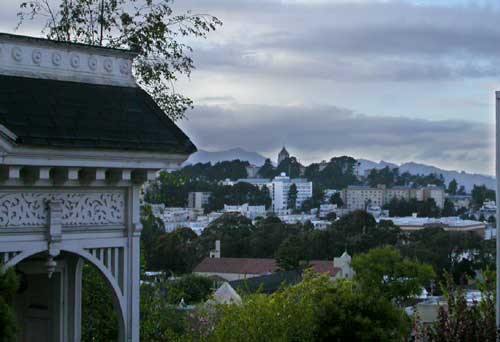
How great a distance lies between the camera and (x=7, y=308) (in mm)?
7145

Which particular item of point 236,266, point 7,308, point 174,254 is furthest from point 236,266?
point 7,308

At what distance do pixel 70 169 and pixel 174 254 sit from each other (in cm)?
7180

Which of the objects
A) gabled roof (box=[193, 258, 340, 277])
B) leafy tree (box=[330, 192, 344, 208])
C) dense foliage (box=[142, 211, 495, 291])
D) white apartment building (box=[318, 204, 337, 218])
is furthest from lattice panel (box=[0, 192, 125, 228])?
leafy tree (box=[330, 192, 344, 208])

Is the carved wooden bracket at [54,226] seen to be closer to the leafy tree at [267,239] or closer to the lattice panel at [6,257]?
the lattice panel at [6,257]

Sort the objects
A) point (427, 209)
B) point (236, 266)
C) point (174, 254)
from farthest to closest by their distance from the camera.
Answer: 1. point (427, 209)
2. point (236, 266)
3. point (174, 254)

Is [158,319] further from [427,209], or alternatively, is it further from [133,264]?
[427,209]

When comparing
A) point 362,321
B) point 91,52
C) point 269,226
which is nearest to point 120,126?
point 91,52

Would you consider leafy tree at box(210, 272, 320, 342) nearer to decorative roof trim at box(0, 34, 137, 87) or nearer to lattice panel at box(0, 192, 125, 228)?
lattice panel at box(0, 192, 125, 228)

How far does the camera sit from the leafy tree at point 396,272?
49.3 metres

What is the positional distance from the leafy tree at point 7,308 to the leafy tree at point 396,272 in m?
41.7

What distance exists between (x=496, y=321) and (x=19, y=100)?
5.86 meters

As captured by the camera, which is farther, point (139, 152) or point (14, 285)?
point (139, 152)

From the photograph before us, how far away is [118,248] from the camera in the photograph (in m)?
9.54

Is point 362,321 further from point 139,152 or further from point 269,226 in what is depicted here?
point 269,226
